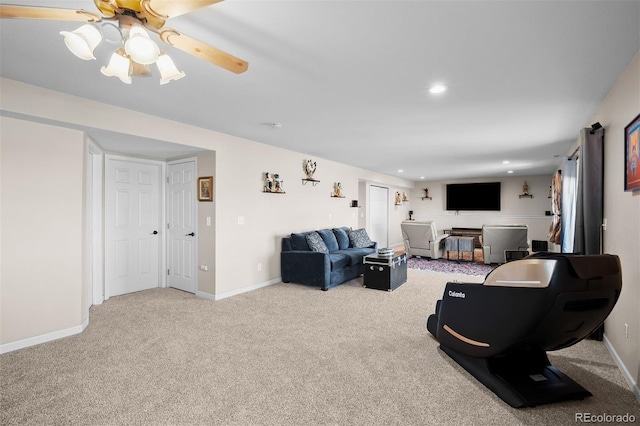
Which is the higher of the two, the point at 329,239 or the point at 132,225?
the point at 132,225

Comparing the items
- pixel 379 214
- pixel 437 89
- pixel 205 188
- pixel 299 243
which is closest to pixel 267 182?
pixel 205 188

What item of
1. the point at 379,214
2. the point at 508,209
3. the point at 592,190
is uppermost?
the point at 592,190

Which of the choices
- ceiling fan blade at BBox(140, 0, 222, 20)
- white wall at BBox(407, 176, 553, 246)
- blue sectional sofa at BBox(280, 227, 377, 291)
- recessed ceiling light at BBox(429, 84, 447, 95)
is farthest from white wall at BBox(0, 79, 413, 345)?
white wall at BBox(407, 176, 553, 246)

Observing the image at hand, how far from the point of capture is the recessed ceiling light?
272 centimetres

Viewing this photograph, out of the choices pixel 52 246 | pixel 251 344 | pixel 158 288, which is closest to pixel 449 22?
pixel 251 344

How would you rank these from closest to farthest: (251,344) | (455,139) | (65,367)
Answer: (65,367) < (251,344) < (455,139)

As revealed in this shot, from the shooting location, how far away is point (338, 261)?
16.6 ft

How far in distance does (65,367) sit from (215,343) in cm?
116

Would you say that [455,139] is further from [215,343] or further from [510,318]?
[215,343]

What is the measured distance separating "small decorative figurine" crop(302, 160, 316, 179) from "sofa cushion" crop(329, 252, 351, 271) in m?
1.61

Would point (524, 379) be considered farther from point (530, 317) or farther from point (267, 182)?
point (267, 182)

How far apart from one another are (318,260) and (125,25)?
12.7ft

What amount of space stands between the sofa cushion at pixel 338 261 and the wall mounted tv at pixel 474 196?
7.22 metres

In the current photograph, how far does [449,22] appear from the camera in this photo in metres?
1.78
